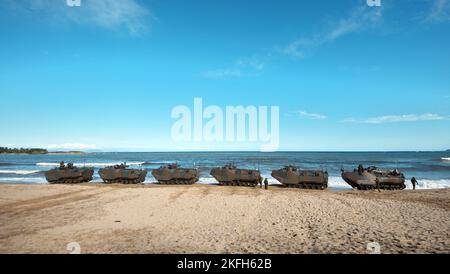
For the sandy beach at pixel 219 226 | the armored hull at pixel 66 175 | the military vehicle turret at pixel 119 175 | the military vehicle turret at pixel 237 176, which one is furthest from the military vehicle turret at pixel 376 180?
the armored hull at pixel 66 175

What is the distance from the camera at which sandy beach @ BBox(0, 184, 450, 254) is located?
371 inches

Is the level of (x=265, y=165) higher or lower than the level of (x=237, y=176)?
lower

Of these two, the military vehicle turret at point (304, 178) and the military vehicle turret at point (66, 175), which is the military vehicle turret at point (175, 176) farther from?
the military vehicle turret at point (304, 178)

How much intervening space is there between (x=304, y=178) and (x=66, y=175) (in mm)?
22959

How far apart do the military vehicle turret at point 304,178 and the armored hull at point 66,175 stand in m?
19.8

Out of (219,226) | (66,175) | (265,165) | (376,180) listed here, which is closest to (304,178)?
(376,180)

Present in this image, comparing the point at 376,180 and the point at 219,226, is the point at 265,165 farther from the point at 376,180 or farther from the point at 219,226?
the point at 219,226

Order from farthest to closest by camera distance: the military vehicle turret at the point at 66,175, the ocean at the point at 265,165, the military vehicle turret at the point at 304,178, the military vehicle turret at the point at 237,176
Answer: the ocean at the point at 265,165
the military vehicle turret at the point at 66,175
the military vehicle turret at the point at 237,176
the military vehicle turret at the point at 304,178

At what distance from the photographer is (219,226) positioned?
12242 mm

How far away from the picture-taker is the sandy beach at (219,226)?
941 centimetres

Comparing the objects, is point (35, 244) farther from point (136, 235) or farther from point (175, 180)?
point (175, 180)

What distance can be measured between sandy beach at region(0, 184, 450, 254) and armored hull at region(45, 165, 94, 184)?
11.6 m
